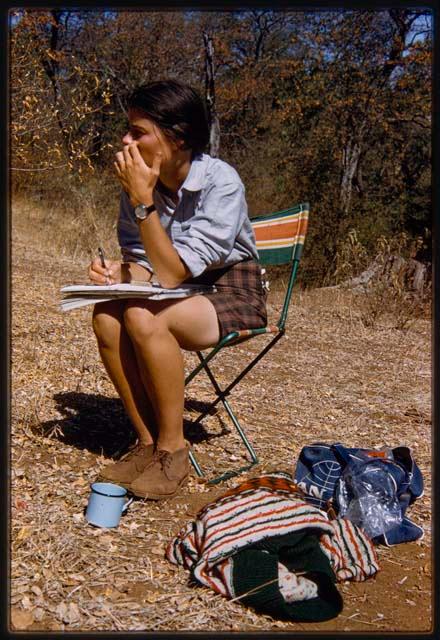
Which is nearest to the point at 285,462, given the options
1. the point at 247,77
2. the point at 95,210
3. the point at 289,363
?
the point at 289,363

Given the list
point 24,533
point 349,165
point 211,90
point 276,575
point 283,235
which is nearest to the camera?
point 276,575

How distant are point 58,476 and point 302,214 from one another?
1.46m

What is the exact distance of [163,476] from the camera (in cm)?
273

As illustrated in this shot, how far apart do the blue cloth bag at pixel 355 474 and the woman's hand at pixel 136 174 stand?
1.11 meters

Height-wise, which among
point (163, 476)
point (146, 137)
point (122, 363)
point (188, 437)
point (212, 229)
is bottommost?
point (188, 437)

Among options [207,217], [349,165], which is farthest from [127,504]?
[349,165]

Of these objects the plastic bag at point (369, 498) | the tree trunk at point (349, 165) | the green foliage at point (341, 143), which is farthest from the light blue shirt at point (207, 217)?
the tree trunk at point (349, 165)

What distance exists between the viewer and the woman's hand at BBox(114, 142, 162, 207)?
2641 millimetres

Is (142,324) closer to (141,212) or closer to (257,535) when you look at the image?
(141,212)

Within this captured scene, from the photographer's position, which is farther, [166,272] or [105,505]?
[166,272]

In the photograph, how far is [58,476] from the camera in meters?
2.86

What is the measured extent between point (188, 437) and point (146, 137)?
1381 millimetres

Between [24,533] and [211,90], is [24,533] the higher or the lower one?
the lower one

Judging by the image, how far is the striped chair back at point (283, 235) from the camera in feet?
10.8
